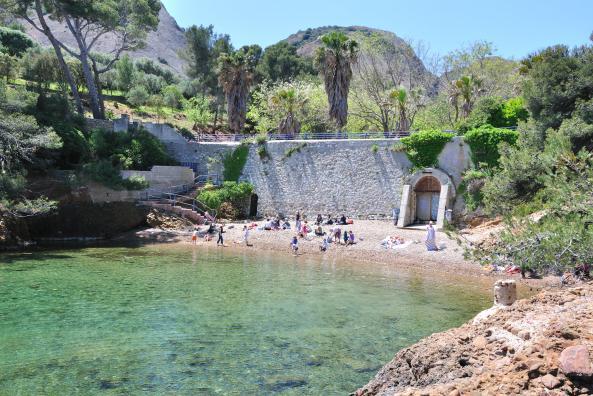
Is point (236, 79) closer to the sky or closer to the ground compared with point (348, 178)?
closer to the sky

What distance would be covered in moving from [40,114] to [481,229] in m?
25.4

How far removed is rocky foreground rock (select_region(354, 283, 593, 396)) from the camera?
17.1ft

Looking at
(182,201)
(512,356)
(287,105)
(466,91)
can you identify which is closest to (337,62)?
(287,105)

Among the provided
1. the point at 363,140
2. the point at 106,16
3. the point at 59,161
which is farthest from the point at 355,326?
the point at 106,16

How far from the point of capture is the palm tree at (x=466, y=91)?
34.8 metres

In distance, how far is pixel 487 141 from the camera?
2798 cm

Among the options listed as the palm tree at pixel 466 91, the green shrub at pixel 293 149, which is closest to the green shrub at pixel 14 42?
the green shrub at pixel 293 149

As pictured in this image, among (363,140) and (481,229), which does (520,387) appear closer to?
(481,229)

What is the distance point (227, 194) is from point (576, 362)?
28529 millimetres

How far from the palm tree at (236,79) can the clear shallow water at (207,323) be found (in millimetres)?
21866

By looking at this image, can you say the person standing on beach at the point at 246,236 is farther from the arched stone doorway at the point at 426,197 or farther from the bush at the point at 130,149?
the bush at the point at 130,149

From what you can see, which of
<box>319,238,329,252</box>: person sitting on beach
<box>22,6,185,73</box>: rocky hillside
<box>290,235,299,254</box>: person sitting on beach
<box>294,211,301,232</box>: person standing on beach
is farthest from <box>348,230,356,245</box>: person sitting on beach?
<box>22,6,185,73</box>: rocky hillside

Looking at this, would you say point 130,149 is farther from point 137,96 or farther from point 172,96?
point 172,96

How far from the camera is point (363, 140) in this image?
3164cm
